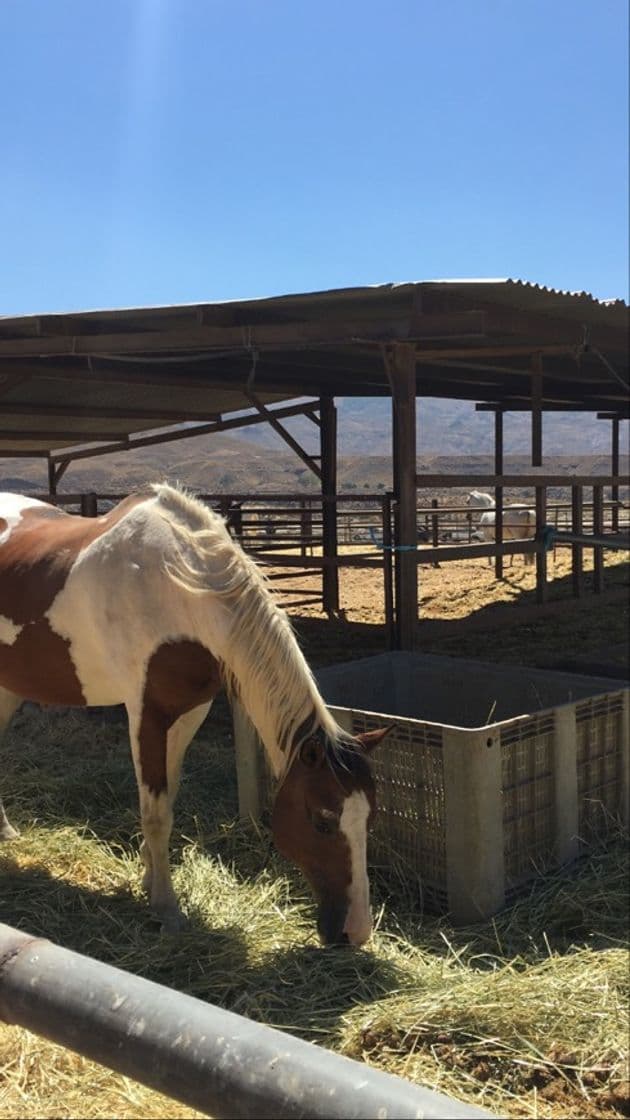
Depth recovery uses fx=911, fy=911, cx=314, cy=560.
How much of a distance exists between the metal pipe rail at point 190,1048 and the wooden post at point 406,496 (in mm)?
4037

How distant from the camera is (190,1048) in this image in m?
0.93

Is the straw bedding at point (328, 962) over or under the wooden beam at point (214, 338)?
under

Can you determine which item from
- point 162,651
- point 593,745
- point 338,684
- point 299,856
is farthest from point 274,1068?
point 338,684

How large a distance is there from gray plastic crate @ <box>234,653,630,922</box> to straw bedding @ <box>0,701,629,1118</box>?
0.36ft

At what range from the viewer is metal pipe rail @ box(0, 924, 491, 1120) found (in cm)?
85

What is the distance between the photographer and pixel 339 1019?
2.46 m

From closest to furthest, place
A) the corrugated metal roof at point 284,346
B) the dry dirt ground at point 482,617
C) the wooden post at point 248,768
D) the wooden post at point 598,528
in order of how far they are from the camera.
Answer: the wooden post at point 248,768
the corrugated metal roof at point 284,346
the dry dirt ground at point 482,617
the wooden post at point 598,528

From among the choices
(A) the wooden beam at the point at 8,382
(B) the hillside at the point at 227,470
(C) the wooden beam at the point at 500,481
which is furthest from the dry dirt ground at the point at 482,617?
(B) the hillside at the point at 227,470

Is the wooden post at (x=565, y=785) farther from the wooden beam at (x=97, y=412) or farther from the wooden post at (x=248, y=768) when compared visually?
the wooden beam at (x=97, y=412)

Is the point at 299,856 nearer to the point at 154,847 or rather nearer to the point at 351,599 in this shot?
the point at 154,847

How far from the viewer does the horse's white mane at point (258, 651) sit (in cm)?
284

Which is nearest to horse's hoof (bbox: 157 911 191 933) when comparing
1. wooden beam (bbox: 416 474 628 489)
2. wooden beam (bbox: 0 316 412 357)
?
wooden beam (bbox: 416 474 628 489)

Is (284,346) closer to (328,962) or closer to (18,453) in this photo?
(328,962)

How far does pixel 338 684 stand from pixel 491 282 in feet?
6.35
